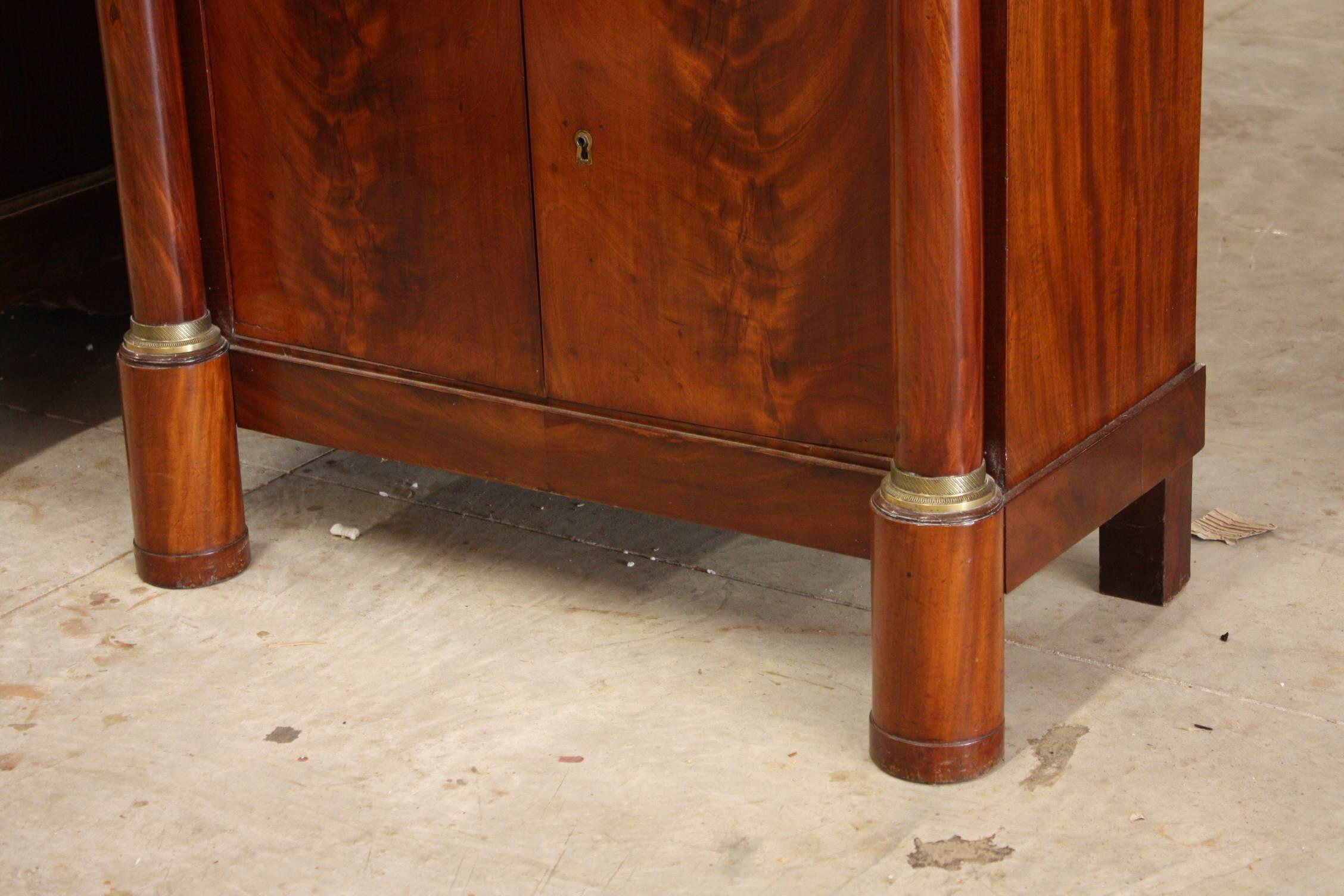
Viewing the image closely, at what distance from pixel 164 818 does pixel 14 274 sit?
4.60 ft

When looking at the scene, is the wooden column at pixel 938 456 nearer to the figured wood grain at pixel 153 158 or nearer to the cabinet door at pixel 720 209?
the cabinet door at pixel 720 209

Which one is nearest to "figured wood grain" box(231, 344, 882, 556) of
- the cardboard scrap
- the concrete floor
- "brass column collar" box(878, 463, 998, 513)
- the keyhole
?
"brass column collar" box(878, 463, 998, 513)

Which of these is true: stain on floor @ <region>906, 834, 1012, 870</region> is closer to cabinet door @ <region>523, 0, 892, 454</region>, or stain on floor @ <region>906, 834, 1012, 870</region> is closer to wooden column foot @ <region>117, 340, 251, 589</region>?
cabinet door @ <region>523, 0, 892, 454</region>

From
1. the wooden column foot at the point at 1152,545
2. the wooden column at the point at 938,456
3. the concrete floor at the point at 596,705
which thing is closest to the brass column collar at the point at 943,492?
the wooden column at the point at 938,456

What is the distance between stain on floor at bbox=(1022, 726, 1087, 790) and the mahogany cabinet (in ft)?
0.19

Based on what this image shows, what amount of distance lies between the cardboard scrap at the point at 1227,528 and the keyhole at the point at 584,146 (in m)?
1.09

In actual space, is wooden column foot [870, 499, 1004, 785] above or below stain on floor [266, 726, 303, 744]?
above

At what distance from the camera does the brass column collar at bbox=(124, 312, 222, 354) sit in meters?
2.44

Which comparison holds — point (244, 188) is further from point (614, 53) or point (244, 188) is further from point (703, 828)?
point (703, 828)

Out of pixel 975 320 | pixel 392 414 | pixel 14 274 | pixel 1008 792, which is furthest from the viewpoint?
pixel 14 274

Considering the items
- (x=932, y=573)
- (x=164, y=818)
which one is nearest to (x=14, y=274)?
(x=164, y=818)

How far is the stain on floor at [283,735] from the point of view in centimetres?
214

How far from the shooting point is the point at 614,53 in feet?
6.63

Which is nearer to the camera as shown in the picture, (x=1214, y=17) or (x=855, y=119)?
(x=855, y=119)
